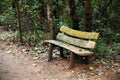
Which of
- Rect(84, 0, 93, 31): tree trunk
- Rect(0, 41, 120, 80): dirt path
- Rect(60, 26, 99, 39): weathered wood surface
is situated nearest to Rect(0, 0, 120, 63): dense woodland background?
Rect(60, 26, 99, 39): weathered wood surface

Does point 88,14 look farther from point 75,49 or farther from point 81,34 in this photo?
point 75,49

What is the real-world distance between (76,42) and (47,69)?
45.5 inches

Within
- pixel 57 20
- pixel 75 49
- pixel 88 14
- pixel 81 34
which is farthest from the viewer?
pixel 57 20

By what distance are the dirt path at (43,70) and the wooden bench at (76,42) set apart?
1.05 ft

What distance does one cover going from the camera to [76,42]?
7074 millimetres

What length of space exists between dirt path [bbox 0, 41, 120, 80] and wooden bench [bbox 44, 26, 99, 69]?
0.32 meters

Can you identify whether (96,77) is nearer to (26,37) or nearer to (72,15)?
(72,15)

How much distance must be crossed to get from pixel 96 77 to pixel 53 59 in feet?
6.32

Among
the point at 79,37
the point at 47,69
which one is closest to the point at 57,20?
the point at 79,37

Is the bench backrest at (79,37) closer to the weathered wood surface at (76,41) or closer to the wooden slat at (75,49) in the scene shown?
the weathered wood surface at (76,41)

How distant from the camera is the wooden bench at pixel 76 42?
6.54m

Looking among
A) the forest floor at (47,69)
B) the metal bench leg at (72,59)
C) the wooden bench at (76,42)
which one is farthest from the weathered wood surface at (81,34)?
the forest floor at (47,69)

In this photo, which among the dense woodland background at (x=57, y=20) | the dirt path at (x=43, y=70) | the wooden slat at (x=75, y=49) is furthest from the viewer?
the dense woodland background at (x=57, y=20)

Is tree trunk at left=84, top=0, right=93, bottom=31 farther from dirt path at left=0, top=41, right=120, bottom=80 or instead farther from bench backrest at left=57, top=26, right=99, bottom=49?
dirt path at left=0, top=41, right=120, bottom=80
